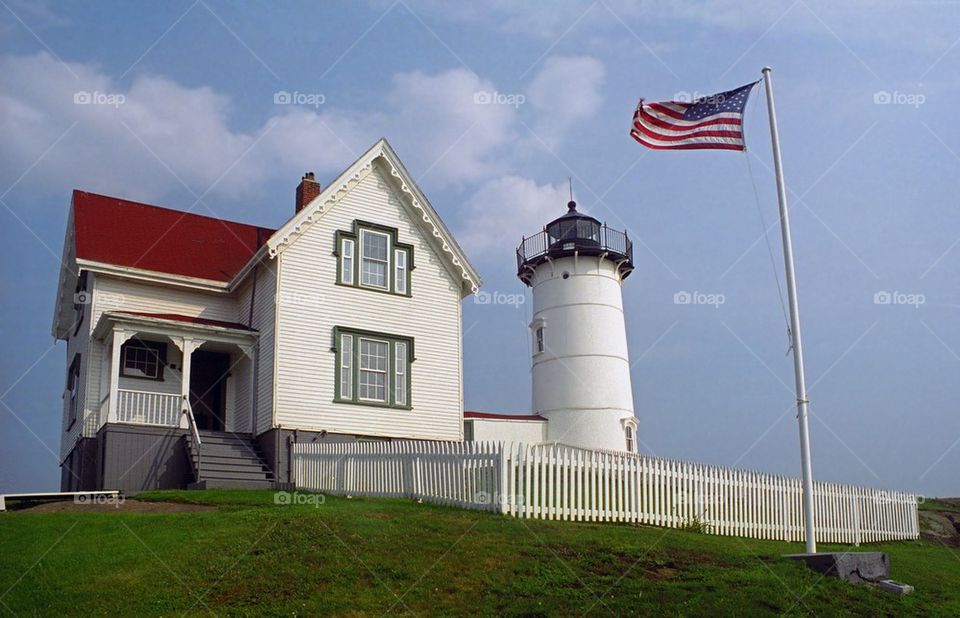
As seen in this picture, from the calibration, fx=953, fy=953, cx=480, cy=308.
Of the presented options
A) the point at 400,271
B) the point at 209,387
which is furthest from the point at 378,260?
the point at 209,387

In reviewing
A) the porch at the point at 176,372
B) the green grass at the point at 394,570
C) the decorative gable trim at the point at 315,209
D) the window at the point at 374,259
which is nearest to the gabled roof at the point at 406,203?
the decorative gable trim at the point at 315,209

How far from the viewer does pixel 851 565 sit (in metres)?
12.6

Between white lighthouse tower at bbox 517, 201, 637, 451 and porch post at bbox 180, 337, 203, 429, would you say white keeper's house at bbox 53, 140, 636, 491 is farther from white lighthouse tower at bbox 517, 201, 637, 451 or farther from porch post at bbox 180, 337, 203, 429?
white lighthouse tower at bbox 517, 201, 637, 451

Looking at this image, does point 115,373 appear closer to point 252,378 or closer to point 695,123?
point 252,378

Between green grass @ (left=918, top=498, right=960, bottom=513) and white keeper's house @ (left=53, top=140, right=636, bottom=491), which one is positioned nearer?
white keeper's house @ (left=53, top=140, right=636, bottom=491)

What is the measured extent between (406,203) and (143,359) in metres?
7.76

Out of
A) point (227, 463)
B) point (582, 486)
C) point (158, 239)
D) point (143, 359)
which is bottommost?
point (582, 486)

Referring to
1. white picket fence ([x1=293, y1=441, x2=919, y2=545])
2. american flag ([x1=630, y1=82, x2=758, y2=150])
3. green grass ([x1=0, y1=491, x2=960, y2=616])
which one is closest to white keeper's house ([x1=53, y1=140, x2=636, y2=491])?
white picket fence ([x1=293, y1=441, x2=919, y2=545])

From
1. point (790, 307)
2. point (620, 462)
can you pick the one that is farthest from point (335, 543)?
point (790, 307)

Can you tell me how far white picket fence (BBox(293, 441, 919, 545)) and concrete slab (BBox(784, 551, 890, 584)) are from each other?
13.4 ft

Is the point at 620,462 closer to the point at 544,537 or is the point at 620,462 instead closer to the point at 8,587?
the point at 544,537

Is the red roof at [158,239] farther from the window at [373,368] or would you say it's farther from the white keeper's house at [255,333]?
the window at [373,368]

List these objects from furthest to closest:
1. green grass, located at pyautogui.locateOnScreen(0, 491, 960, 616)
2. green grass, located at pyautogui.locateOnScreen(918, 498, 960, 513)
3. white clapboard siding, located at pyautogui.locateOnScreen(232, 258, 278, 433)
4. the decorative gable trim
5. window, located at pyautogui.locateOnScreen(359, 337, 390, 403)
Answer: green grass, located at pyautogui.locateOnScreen(918, 498, 960, 513), window, located at pyautogui.locateOnScreen(359, 337, 390, 403), the decorative gable trim, white clapboard siding, located at pyautogui.locateOnScreen(232, 258, 278, 433), green grass, located at pyautogui.locateOnScreen(0, 491, 960, 616)

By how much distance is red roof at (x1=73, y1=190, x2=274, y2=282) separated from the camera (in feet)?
78.4
